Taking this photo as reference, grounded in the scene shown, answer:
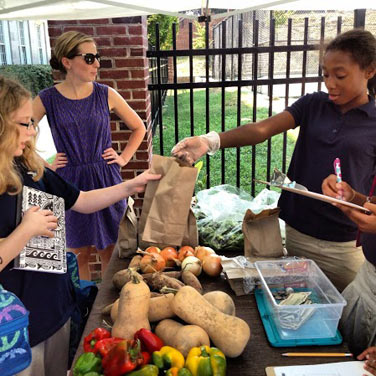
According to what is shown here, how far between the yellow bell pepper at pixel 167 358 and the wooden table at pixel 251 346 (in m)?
0.20

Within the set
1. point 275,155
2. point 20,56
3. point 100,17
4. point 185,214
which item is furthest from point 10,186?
point 20,56

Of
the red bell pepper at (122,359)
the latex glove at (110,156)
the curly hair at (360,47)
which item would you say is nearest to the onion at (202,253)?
the red bell pepper at (122,359)

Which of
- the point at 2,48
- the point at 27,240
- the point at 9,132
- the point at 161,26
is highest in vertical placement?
the point at 161,26

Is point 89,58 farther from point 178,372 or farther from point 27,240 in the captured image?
point 178,372

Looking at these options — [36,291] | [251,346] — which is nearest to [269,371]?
[251,346]

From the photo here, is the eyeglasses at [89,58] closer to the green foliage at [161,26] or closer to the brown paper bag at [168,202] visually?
the brown paper bag at [168,202]

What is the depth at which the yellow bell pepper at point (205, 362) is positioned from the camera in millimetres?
1268

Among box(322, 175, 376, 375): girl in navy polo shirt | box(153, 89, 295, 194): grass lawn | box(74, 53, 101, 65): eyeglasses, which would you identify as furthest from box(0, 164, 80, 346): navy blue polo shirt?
box(153, 89, 295, 194): grass lawn

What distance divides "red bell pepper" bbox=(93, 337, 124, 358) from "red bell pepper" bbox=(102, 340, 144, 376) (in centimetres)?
4

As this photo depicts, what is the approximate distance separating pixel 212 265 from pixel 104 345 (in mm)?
791

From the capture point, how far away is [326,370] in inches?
53.4

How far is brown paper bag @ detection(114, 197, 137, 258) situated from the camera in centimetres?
221

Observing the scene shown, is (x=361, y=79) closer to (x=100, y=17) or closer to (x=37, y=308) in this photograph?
(x=37, y=308)

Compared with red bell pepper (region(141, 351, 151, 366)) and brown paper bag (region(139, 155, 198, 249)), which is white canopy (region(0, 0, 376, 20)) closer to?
brown paper bag (region(139, 155, 198, 249))
